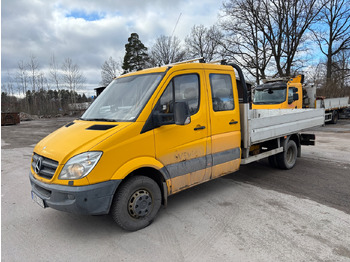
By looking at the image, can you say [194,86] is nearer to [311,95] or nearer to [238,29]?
[311,95]

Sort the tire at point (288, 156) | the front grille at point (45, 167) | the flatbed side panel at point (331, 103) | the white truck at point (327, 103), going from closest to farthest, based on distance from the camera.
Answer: the front grille at point (45, 167), the tire at point (288, 156), the white truck at point (327, 103), the flatbed side panel at point (331, 103)

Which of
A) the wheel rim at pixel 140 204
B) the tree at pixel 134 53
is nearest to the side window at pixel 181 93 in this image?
the wheel rim at pixel 140 204

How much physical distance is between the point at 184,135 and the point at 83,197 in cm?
172

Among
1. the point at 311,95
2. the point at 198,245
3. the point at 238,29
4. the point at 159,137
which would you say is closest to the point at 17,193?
the point at 159,137

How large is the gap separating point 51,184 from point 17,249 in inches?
37.8

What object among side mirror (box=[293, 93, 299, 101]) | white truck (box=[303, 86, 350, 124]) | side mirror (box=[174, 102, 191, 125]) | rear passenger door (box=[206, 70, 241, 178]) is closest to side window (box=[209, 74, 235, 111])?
rear passenger door (box=[206, 70, 241, 178])

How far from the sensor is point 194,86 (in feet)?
13.2

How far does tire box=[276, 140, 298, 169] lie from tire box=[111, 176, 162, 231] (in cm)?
393

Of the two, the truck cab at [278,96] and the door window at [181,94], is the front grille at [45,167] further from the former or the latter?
the truck cab at [278,96]

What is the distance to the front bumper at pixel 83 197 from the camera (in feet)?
9.64

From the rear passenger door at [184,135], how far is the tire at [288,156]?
9.38 ft

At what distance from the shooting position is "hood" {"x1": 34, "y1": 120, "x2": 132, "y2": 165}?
3.03 meters

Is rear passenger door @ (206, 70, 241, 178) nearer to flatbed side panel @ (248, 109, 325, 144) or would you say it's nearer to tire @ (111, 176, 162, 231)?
flatbed side panel @ (248, 109, 325, 144)

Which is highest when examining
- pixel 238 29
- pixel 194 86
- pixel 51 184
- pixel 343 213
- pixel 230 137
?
pixel 238 29
